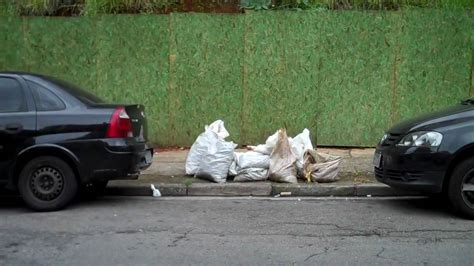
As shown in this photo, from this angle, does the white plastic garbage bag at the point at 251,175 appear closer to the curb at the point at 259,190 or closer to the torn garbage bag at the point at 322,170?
the curb at the point at 259,190

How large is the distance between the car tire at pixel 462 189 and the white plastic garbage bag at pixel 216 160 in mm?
3097

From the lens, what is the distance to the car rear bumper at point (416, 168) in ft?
21.5

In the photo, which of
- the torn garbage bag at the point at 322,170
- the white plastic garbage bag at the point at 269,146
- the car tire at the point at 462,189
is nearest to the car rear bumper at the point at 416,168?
the car tire at the point at 462,189

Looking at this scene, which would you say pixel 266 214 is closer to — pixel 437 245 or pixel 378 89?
pixel 437 245

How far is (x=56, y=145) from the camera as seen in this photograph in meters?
6.87

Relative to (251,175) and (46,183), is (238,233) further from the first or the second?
(46,183)

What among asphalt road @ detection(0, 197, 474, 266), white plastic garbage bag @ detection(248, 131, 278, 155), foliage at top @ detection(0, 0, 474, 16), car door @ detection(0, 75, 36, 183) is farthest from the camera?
foliage at top @ detection(0, 0, 474, 16)

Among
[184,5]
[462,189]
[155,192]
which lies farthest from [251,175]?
[184,5]

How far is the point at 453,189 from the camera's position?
6.51 meters

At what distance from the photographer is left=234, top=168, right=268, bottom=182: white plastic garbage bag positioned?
8398 millimetres

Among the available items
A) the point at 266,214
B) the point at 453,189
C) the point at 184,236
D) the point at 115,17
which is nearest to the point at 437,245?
the point at 453,189

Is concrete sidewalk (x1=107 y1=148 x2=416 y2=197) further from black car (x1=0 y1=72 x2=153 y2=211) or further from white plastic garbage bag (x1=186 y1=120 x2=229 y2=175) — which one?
black car (x1=0 y1=72 x2=153 y2=211)

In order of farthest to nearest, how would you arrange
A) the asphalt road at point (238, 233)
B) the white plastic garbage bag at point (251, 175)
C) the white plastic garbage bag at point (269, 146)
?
1. the white plastic garbage bag at point (269, 146)
2. the white plastic garbage bag at point (251, 175)
3. the asphalt road at point (238, 233)

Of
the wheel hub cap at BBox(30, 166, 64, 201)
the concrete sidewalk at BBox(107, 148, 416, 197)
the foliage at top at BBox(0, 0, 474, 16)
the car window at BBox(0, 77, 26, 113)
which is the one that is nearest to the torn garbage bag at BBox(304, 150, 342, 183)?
the concrete sidewalk at BBox(107, 148, 416, 197)
